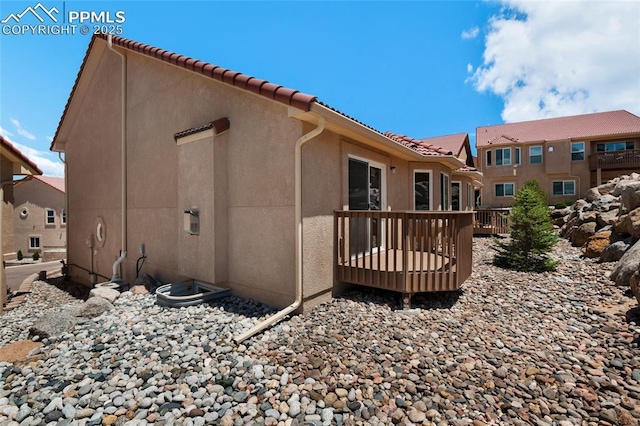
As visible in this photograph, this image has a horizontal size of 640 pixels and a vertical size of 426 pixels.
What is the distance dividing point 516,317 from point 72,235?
49.2 ft

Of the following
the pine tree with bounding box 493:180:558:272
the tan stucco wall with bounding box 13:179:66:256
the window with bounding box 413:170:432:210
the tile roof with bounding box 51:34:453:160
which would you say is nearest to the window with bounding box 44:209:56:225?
the tan stucco wall with bounding box 13:179:66:256

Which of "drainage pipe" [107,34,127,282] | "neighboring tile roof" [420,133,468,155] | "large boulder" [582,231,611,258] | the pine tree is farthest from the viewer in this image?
"neighboring tile roof" [420,133,468,155]

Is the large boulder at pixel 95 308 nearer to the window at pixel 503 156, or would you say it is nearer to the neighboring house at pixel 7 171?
the neighboring house at pixel 7 171

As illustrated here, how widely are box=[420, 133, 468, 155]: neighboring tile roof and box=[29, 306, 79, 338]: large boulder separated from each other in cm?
1830

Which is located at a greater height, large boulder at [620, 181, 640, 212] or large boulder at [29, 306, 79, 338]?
large boulder at [620, 181, 640, 212]

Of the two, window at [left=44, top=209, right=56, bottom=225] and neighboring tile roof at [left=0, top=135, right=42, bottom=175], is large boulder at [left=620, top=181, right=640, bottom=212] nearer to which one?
neighboring tile roof at [left=0, top=135, right=42, bottom=175]

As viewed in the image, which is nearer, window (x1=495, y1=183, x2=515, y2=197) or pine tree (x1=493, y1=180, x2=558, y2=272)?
pine tree (x1=493, y1=180, x2=558, y2=272)

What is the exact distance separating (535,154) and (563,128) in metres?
3.45

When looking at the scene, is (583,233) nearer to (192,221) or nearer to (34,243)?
(192,221)

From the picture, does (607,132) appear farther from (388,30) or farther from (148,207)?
(148,207)

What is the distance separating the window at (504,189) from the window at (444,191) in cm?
1739

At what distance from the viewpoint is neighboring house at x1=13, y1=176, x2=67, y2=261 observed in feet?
92.7

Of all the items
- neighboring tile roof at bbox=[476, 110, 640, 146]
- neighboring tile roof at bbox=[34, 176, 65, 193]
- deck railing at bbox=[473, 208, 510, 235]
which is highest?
neighboring tile roof at bbox=[476, 110, 640, 146]

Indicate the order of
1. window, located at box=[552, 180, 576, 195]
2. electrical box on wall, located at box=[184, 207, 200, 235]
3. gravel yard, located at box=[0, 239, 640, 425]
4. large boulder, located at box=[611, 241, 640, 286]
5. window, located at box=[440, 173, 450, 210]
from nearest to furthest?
gravel yard, located at box=[0, 239, 640, 425] < large boulder, located at box=[611, 241, 640, 286] < electrical box on wall, located at box=[184, 207, 200, 235] < window, located at box=[440, 173, 450, 210] < window, located at box=[552, 180, 576, 195]
